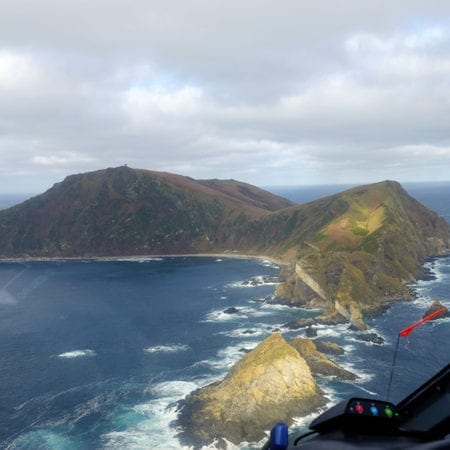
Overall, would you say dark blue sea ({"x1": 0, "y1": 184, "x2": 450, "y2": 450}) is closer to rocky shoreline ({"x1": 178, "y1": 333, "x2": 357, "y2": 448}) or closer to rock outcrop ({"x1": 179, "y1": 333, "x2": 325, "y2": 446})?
rocky shoreline ({"x1": 178, "y1": 333, "x2": 357, "y2": 448})

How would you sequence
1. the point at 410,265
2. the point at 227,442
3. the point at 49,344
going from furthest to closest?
the point at 410,265, the point at 49,344, the point at 227,442

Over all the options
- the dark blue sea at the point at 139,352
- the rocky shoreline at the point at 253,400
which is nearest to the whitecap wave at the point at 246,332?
the dark blue sea at the point at 139,352

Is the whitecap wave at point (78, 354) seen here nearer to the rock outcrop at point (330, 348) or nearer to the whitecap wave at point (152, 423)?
the whitecap wave at point (152, 423)

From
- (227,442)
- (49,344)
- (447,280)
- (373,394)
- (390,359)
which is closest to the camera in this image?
(227,442)

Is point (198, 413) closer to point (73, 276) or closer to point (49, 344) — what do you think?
point (49, 344)

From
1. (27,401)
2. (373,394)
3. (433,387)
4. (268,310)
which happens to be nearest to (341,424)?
(433,387)

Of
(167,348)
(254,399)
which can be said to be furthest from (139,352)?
(254,399)

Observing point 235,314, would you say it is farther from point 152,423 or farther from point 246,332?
point 152,423

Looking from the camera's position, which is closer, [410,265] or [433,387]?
[433,387]

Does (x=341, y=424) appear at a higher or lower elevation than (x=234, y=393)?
higher
